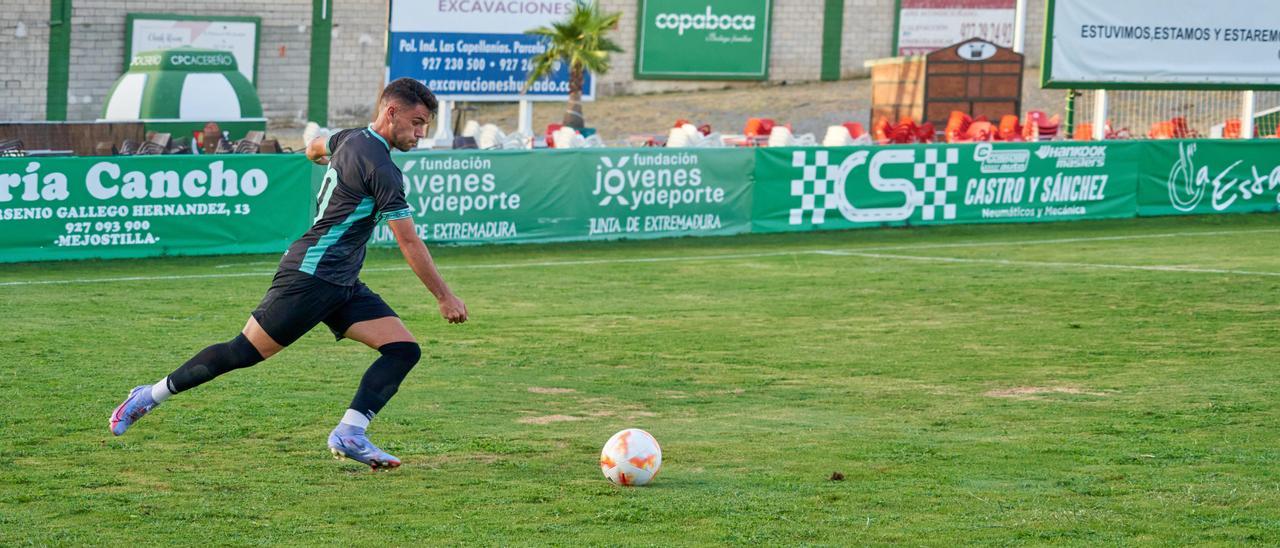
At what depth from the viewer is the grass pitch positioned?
22.1 ft

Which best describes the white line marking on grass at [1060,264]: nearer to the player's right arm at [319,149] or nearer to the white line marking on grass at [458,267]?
the white line marking on grass at [458,267]

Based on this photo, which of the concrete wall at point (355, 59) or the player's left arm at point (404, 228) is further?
the concrete wall at point (355, 59)

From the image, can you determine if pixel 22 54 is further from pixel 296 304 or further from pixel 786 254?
pixel 296 304

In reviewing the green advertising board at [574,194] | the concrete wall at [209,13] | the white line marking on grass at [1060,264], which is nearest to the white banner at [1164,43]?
the green advertising board at [574,194]

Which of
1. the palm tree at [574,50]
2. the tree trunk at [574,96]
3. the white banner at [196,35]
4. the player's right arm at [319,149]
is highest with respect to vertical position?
the white banner at [196,35]

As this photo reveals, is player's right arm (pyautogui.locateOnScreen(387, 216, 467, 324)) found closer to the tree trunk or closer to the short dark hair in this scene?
the short dark hair

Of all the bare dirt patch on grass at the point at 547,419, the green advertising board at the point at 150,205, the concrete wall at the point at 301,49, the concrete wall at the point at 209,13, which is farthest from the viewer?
the concrete wall at the point at 209,13

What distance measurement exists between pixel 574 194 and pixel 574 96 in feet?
37.4

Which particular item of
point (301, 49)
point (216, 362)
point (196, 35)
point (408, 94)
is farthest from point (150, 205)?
point (301, 49)

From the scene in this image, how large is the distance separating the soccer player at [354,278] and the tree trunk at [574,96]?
23.8 meters

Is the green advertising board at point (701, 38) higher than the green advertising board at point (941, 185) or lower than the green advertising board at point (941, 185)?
higher

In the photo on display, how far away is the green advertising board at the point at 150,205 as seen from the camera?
16.8 metres

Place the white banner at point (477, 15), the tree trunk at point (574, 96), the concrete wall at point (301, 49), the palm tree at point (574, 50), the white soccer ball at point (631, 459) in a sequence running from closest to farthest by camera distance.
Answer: the white soccer ball at point (631, 459), the white banner at point (477, 15), the palm tree at point (574, 50), the tree trunk at point (574, 96), the concrete wall at point (301, 49)

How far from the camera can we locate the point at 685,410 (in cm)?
962
